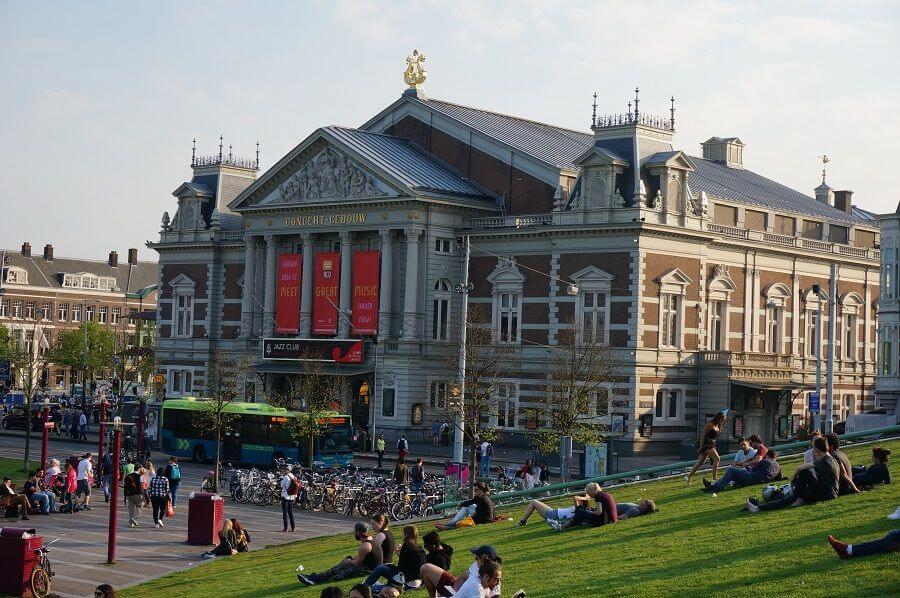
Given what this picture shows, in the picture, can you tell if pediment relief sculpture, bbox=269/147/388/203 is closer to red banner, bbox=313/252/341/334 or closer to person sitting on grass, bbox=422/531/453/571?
red banner, bbox=313/252/341/334

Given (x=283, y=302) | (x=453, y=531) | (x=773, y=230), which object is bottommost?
(x=453, y=531)

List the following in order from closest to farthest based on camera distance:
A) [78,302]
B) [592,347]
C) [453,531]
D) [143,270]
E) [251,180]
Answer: [453,531] → [592,347] → [251,180] → [78,302] → [143,270]

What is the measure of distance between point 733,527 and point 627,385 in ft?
141

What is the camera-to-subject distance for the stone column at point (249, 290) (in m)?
86.2

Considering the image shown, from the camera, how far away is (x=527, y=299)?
76062 mm

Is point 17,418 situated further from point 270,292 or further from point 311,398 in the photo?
point 311,398

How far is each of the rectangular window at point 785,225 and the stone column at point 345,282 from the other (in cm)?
2465

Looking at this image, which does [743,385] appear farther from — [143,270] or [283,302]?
[143,270]

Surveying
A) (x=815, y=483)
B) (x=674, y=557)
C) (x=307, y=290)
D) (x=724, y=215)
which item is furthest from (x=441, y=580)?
(x=307, y=290)

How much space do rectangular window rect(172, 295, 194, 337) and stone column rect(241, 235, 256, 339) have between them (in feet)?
29.5

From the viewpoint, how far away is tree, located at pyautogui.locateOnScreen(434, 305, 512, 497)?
171 ft

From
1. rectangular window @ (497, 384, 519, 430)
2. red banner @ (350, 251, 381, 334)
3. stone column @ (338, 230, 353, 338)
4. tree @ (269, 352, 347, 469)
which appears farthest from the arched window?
tree @ (269, 352, 347, 469)

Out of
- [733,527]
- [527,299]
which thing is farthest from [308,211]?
[733,527]

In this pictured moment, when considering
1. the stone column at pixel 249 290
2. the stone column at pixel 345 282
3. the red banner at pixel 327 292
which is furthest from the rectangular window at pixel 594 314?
the stone column at pixel 249 290
